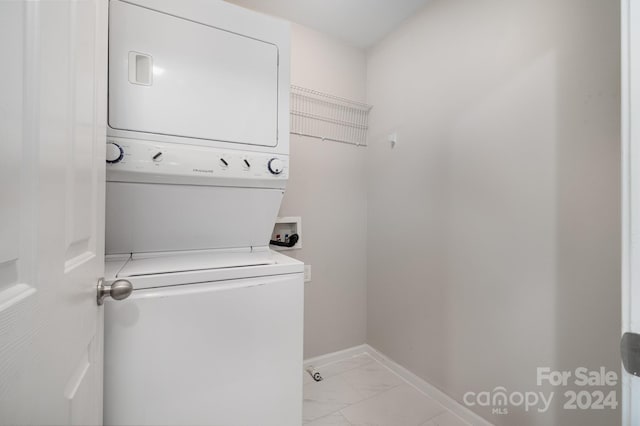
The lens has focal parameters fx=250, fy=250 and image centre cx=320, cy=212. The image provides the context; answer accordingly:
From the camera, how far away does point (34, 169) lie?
38 cm

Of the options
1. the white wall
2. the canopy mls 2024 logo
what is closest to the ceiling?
the white wall

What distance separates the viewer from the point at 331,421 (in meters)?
1.51

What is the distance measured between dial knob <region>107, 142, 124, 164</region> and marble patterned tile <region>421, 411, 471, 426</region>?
208 cm

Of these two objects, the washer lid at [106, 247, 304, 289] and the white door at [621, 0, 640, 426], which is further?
the washer lid at [106, 247, 304, 289]

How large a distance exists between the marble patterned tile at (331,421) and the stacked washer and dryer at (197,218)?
0.55m

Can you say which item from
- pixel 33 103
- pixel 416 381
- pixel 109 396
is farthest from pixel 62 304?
pixel 416 381

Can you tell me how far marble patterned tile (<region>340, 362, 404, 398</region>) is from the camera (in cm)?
179

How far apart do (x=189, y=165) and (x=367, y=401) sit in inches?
71.4

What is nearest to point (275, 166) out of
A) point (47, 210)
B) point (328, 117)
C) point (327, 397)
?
point (47, 210)

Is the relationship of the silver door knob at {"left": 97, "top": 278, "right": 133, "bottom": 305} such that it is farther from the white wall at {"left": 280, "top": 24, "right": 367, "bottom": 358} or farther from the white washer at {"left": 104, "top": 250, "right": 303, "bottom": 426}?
the white wall at {"left": 280, "top": 24, "right": 367, "bottom": 358}

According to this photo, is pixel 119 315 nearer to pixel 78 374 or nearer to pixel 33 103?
pixel 78 374

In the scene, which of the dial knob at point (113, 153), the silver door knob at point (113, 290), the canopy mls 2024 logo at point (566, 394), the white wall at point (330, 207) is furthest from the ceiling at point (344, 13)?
the canopy mls 2024 logo at point (566, 394)

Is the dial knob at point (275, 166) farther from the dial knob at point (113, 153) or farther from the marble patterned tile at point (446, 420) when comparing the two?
the marble patterned tile at point (446, 420)

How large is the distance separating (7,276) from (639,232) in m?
1.20
